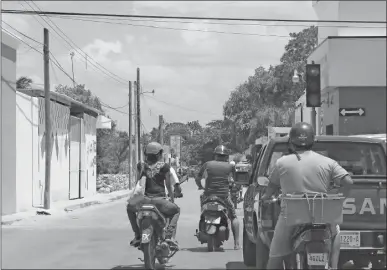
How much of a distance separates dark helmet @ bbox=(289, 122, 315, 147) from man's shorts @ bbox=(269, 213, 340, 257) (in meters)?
0.66

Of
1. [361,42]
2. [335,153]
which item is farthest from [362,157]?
[361,42]

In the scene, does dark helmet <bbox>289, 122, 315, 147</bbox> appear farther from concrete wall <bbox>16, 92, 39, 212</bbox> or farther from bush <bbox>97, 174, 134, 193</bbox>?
bush <bbox>97, 174, 134, 193</bbox>

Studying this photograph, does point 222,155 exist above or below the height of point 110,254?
above

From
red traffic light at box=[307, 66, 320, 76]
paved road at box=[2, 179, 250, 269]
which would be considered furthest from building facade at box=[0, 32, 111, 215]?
red traffic light at box=[307, 66, 320, 76]

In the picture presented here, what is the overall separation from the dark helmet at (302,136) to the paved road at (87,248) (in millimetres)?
3896

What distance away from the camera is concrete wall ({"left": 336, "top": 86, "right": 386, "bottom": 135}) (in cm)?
2247

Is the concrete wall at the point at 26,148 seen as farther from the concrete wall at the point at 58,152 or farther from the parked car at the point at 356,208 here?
the parked car at the point at 356,208

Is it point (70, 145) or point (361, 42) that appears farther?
point (70, 145)

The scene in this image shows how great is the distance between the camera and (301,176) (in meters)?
5.79

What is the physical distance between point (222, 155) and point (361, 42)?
50.5 feet

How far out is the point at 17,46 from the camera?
1988 centimetres

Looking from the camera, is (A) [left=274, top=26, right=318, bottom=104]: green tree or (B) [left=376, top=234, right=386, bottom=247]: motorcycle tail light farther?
(A) [left=274, top=26, right=318, bottom=104]: green tree

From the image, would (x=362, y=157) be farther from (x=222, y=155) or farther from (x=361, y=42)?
(x=361, y=42)

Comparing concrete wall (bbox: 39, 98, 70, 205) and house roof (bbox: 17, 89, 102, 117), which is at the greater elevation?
house roof (bbox: 17, 89, 102, 117)
